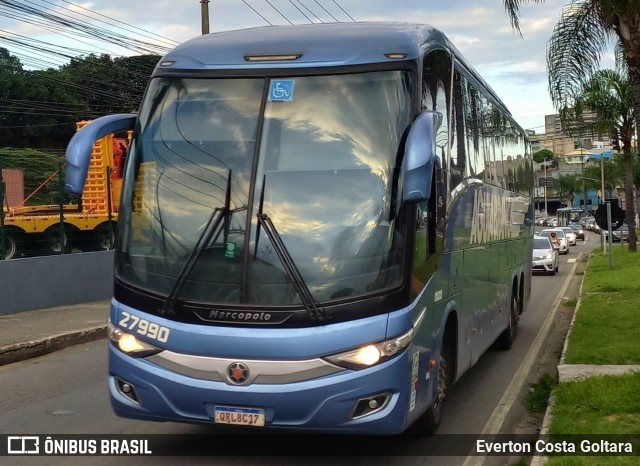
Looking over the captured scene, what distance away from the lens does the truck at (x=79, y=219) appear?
15180 mm

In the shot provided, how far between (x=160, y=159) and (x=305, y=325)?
1.70 metres

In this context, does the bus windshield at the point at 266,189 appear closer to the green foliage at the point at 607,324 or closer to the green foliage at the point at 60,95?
the green foliage at the point at 607,324

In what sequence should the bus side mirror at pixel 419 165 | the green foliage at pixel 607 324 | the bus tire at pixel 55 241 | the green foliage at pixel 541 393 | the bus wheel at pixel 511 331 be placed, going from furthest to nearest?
the bus tire at pixel 55 241 → the bus wheel at pixel 511 331 → the green foliage at pixel 607 324 → the green foliage at pixel 541 393 → the bus side mirror at pixel 419 165

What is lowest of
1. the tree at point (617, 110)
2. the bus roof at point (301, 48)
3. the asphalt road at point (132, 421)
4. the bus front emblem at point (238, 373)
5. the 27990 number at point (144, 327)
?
the asphalt road at point (132, 421)

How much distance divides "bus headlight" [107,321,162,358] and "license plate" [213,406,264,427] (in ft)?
2.01

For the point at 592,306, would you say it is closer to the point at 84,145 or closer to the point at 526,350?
the point at 526,350

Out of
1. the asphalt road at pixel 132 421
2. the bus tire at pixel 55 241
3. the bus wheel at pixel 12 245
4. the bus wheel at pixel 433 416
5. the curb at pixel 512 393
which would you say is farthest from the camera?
the bus tire at pixel 55 241

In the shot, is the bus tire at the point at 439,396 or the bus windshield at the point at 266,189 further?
the bus tire at the point at 439,396

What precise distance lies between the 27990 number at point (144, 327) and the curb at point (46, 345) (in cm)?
626

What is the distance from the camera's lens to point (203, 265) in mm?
5316

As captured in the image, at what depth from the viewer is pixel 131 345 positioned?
5461 mm

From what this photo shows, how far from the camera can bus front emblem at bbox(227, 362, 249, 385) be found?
16.7 ft

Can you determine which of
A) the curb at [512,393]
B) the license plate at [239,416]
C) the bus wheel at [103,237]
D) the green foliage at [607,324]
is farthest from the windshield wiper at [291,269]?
the bus wheel at [103,237]

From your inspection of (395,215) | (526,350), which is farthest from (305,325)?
(526,350)
